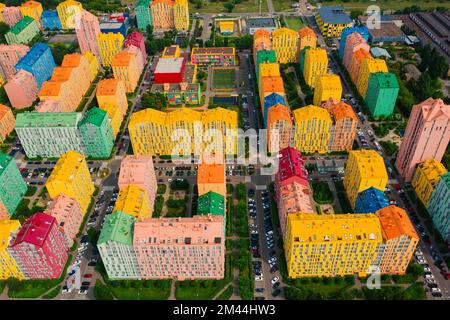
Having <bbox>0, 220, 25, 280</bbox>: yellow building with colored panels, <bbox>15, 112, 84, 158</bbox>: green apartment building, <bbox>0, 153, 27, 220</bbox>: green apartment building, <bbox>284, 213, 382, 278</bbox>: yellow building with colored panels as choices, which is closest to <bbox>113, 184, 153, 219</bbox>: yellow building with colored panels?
<bbox>0, 220, 25, 280</bbox>: yellow building with colored panels

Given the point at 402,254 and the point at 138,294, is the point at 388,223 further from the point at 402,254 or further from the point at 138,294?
the point at 138,294

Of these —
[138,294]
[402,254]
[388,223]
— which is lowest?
[138,294]

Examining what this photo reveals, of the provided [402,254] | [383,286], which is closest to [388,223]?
[402,254]

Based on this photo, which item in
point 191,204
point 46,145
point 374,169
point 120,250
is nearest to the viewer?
point 120,250

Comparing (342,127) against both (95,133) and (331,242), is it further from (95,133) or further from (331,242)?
(95,133)

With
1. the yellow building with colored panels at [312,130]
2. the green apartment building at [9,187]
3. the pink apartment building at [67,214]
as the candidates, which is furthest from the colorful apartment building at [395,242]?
the green apartment building at [9,187]

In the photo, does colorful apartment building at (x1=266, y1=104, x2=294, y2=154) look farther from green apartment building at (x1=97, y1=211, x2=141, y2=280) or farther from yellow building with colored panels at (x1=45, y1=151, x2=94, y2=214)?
yellow building with colored panels at (x1=45, y1=151, x2=94, y2=214)
